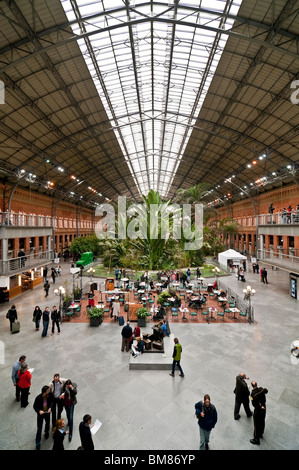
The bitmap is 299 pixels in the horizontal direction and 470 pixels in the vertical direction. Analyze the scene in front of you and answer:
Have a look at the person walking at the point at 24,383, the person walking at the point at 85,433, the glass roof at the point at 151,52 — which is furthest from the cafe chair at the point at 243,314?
the glass roof at the point at 151,52

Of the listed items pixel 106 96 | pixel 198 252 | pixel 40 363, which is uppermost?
pixel 106 96

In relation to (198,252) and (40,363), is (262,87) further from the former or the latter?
(40,363)

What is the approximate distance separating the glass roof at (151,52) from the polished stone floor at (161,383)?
14.8 meters

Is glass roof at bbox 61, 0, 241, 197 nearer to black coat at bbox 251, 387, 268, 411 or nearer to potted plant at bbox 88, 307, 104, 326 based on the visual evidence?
potted plant at bbox 88, 307, 104, 326

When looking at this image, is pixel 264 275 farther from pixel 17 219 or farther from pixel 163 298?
pixel 17 219

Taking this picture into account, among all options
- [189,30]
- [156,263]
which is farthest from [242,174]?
[189,30]

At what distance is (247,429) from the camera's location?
506 centimetres

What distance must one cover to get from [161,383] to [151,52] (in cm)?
1998

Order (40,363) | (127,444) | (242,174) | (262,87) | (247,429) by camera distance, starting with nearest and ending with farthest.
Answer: (127,444) < (247,429) < (40,363) < (262,87) < (242,174)

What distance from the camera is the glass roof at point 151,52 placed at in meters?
11.4

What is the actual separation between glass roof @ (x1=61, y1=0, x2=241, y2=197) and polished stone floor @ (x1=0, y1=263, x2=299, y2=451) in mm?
14785

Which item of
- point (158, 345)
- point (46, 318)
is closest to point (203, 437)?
point (158, 345)

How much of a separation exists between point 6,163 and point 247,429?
82.8 feet

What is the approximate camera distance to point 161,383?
669cm
